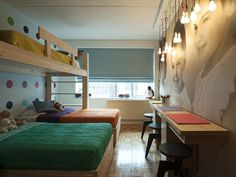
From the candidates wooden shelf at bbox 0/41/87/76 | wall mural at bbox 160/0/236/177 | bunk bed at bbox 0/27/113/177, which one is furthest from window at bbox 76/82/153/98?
wall mural at bbox 160/0/236/177

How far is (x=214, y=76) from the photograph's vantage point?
1838 millimetres

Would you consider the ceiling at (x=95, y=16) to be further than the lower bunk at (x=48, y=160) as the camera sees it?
Yes

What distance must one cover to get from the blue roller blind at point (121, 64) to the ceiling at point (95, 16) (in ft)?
2.25

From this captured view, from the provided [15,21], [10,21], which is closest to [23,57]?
[10,21]

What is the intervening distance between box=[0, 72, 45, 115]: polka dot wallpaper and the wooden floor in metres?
1.99

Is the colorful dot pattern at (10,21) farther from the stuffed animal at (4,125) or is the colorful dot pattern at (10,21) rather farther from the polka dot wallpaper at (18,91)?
the stuffed animal at (4,125)

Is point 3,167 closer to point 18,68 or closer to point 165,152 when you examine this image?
point 165,152

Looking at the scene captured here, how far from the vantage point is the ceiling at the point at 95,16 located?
3287 millimetres

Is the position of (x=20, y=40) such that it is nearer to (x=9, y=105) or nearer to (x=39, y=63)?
(x=39, y=63)

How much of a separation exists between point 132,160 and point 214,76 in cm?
174

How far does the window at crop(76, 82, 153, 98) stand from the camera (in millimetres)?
5969

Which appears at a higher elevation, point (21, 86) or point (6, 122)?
point (21, 86)

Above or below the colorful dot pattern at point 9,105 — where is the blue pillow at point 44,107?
below

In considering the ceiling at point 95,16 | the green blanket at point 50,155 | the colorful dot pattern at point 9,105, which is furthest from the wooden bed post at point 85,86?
the green blanket at point 50,155
